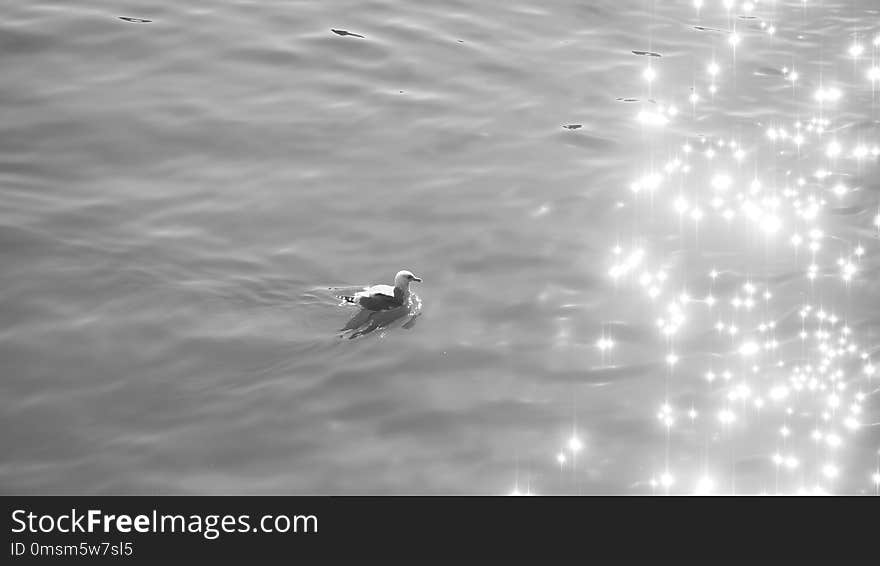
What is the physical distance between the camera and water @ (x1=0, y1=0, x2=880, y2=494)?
1212 cm

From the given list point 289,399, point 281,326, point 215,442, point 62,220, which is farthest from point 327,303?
point 62,220

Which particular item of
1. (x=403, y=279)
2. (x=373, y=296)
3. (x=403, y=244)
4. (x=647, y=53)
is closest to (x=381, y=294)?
(x=373, y=296)

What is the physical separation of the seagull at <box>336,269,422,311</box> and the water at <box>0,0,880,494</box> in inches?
11.3

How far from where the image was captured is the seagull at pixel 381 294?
14180mm

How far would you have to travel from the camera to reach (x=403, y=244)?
623 inches

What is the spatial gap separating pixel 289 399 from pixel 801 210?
28.4ft

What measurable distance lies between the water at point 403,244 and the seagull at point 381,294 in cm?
29

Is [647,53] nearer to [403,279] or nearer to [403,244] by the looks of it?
[403,244]

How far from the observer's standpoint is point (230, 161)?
17.4 m

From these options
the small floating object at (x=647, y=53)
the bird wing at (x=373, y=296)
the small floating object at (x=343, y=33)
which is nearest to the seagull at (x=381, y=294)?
the bird wing at (x=373, y=296)

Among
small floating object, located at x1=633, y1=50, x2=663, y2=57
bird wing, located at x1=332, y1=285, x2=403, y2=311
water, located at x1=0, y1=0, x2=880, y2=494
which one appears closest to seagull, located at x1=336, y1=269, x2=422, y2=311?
bird wing, located at x1=332, y1=285, x2=403, y2=311

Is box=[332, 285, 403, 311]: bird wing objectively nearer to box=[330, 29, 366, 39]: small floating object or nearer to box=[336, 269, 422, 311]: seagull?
box=[336, 269, 422, 311]: seagull

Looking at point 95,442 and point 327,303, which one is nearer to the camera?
point 95,442
